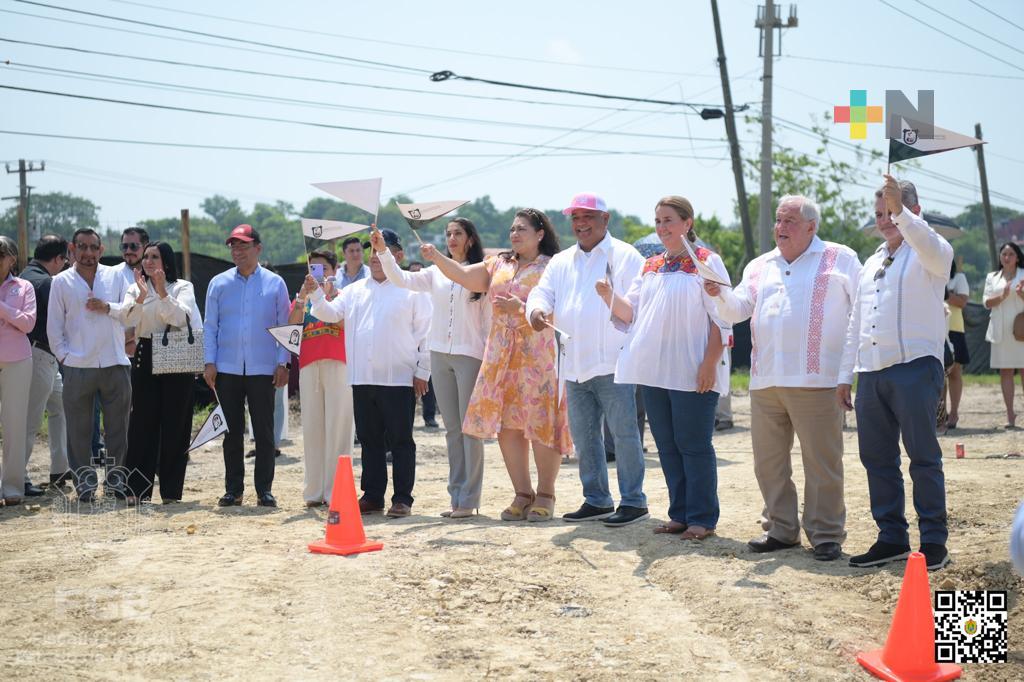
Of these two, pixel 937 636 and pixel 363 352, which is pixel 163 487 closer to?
pixel 363 352

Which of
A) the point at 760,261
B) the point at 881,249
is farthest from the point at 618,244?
the point at 881,249

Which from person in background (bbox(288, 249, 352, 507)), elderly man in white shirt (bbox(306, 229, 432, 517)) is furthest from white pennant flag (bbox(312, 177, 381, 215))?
person in background (bbox(288, 249, 352, 507))

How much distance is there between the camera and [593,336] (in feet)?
23.8

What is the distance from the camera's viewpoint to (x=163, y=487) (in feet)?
29.7

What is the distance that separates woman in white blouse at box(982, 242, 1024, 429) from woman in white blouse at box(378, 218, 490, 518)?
27.2ft

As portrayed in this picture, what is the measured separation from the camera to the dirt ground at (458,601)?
5.00 meters

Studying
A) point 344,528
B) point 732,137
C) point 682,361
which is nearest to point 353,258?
point 344,528

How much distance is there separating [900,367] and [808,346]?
539 millimetres

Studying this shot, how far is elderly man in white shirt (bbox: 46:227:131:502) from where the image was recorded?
29.5 feet

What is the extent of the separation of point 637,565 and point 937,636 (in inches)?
70.7

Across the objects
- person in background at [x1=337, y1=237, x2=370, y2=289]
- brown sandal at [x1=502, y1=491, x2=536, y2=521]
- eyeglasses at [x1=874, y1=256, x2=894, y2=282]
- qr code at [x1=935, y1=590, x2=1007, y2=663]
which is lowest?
qr code at [x1=935, y1=590, x2=1007, y2=663]

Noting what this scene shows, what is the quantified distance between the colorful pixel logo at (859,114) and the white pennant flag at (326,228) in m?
3.89

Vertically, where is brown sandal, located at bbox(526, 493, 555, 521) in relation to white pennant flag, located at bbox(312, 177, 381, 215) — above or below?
below

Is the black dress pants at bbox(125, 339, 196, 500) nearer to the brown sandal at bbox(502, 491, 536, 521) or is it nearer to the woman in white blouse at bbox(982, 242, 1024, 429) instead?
the brown sandal at bbox(502, 491, 536, 521)
